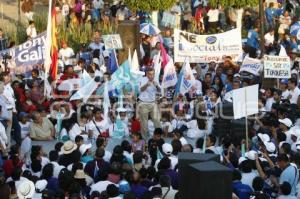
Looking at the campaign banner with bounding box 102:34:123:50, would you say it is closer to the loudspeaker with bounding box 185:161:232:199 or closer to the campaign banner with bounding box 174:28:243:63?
the campaign banner with bounding box 174:28:243:63

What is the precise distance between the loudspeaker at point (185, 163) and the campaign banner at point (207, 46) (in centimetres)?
1032

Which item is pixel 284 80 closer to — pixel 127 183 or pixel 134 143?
pixel 134 143

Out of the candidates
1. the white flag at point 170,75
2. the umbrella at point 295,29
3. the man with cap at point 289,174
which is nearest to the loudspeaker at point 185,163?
the man with cap at point 289,174

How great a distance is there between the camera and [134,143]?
1645 cm

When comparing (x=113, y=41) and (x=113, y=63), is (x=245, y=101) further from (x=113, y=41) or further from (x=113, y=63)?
(x=113, y=41)

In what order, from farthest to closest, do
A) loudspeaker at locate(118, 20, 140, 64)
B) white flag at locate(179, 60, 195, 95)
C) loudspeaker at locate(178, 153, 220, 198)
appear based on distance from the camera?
loudspeaker at locate(118, 20, 140, 64), white flag at locate(179, 60, 195, 95), loudspeaker at locate(178, 153, 220, 198)

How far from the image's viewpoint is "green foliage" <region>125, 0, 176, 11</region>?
85.0 ft

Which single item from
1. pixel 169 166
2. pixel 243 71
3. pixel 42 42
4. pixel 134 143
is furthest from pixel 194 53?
pixel 169 166

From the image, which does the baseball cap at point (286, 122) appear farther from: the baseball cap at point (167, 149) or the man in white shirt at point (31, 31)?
the man in white shirt at point (31, 31)

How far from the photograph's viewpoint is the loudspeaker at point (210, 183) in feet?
33.0

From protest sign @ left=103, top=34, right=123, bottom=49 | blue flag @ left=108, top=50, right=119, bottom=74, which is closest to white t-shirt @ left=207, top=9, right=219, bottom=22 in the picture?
protest sign @ left=103, top=34, right=123, bottom=49

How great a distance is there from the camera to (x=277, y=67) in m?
20.2

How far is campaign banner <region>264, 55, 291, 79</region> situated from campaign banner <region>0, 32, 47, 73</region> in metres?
4.78

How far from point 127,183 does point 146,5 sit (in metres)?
13.5
